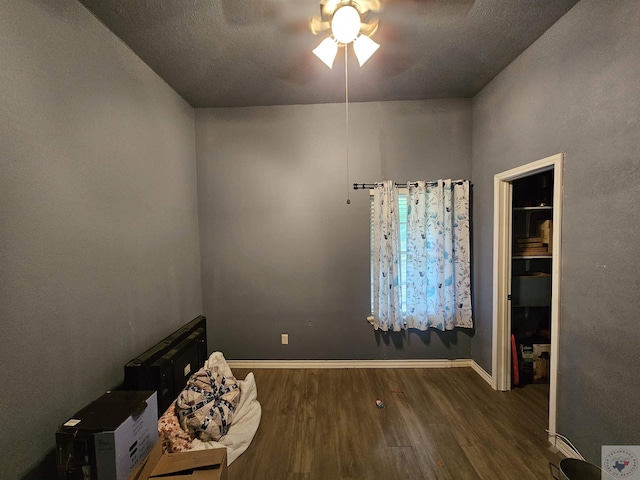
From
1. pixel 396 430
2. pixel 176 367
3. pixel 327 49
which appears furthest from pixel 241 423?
pixel 327 49

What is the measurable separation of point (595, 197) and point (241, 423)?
276 cm

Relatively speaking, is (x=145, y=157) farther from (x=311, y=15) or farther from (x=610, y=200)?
(x=610, y=200)

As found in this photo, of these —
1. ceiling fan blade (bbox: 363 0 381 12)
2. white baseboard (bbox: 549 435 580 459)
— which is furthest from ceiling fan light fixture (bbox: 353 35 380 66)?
white baseboard (bbox: 549 435 580 459)

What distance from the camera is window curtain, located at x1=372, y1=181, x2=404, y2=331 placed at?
7.85ft

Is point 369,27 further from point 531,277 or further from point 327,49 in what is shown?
point 531,277

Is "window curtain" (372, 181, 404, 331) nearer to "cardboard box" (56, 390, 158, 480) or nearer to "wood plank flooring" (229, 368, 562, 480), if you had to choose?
"wood plank flooring" (229, 368, 562, 480)

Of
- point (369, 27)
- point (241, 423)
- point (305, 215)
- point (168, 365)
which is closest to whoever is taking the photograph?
point (369, 27)

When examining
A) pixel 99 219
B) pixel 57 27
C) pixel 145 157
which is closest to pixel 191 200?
pixel 145 157

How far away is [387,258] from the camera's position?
240 cm

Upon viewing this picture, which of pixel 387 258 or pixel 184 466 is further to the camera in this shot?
pixel 387 258

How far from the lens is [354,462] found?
1.50 meters

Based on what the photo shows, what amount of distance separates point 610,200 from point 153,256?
2.99 metres

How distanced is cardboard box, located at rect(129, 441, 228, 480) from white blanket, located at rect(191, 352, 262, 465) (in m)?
0.38

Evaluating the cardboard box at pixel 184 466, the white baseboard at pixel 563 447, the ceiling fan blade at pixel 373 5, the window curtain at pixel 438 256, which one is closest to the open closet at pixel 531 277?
the window curtain at pixel 438 256
